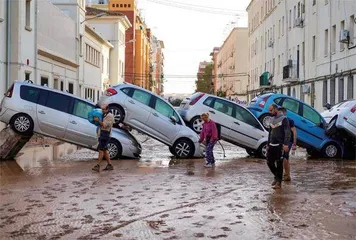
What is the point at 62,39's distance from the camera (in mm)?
38125

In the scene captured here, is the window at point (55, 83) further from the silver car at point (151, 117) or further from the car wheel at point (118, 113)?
the car wheel at point (118, 113)

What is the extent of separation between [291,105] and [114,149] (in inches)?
252

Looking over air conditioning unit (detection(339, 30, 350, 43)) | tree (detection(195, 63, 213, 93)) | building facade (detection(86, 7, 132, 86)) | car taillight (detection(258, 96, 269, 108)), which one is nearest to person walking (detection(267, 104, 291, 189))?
car taillight (detection(258, 96, 269, 108))

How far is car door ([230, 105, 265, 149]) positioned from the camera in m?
19.6

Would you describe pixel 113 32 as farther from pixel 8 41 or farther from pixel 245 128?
pixel 245 128

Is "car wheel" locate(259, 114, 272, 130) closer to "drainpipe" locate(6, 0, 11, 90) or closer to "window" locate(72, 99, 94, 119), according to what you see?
"window" locate(72, 99, 94, 119)

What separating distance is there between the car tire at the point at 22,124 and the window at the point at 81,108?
4.37 feet

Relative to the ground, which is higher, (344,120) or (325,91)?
(325,91)

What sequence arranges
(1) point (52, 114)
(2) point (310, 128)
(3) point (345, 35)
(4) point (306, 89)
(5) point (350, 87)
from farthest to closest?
(4) point (306, 89), (5) point (350, 87), (3) point (345, 35), (2) point (310, 128), (1) point (52, 114)

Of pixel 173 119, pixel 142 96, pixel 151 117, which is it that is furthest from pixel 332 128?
pixel 142 96

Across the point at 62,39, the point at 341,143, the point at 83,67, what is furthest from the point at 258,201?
the point at 83,67

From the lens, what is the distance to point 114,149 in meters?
18.0

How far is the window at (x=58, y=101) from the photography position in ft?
57.0

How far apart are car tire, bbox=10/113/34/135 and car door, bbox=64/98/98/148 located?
1.07 metres
